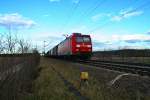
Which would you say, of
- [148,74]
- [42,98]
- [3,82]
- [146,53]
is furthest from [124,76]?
[146,53]

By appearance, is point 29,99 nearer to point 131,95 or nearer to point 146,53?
point 131,95

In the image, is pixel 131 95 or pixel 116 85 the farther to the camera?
pixel 116 85

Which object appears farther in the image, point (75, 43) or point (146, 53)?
point (146, 53)

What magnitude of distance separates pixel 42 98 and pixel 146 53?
49690 mm

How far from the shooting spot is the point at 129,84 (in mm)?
13359

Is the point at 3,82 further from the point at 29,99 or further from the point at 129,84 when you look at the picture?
the point at 129,84

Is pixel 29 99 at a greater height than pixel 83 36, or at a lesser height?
lesser

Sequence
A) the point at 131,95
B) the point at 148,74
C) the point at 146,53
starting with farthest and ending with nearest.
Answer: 1. the point at 146,53
2. the point at 148,74
3. the point at 131,95


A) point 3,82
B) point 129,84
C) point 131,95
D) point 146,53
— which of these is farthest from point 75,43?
point 3,82

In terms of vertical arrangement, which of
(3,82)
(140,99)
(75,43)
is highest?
(75,43)

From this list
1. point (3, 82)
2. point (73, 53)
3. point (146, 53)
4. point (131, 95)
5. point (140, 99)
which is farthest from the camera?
point (146, 53)

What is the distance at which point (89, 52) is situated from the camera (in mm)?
41688

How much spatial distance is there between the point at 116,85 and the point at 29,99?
504 centimetres

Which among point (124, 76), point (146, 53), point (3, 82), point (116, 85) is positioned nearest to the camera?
point (3, 82)
